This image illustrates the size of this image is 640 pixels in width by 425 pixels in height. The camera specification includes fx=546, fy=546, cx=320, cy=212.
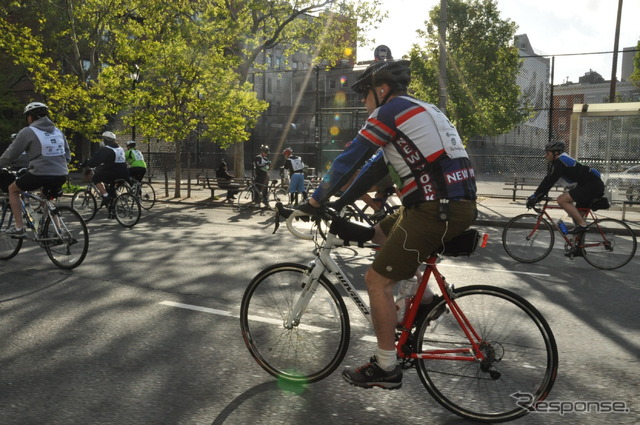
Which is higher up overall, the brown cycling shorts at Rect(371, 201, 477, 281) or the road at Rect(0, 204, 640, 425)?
the brown cycling shorts at Rect(371, 201, 477, 281)

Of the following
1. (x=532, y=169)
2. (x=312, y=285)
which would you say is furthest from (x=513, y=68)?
(x=312, y=285)

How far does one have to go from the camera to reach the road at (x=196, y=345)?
3125 mm

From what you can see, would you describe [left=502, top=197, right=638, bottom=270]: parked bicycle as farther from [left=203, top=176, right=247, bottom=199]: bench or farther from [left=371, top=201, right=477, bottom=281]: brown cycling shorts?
[left=203, top=176, right=247, bottom=199]: bench

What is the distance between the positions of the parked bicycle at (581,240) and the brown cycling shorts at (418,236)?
5.43 meters

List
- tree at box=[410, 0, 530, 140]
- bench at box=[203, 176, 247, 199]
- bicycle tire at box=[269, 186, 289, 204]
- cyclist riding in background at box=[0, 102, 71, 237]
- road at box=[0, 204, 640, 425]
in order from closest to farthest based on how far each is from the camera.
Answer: road at box=[0, 204, 640, 425]
cyclist riding in background at box=[0, 102, 71, 237]
bench at box=[203, 176, 247, 199]
bicycle tire at box=[269, 186, 289, 204]
tree at box=[410, 0, 530, 140]

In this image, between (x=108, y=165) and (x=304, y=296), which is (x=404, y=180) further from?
(x=108, y=165)

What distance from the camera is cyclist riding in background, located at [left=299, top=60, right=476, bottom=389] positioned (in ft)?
9.39

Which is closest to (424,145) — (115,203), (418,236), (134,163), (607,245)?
(418,236)

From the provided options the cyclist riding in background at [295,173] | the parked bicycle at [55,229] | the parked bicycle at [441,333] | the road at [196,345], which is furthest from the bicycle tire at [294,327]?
the cyclist riding in background at [295,173]

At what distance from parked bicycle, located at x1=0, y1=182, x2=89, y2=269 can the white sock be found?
4989 millimetres

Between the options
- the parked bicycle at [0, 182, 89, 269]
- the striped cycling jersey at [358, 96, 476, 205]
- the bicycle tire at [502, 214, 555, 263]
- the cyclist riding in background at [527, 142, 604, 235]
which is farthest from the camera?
the bicycle tire at [502, 214, 555, 263]

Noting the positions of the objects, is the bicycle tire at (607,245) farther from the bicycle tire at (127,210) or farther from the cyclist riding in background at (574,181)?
the bicycle tire at (127,210)

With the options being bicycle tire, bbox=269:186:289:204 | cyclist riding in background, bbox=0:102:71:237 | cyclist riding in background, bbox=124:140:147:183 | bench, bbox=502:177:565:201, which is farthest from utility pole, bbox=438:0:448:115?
cyclist riding in background, bbox=0:102:71:237

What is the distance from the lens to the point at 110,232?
412 inches
